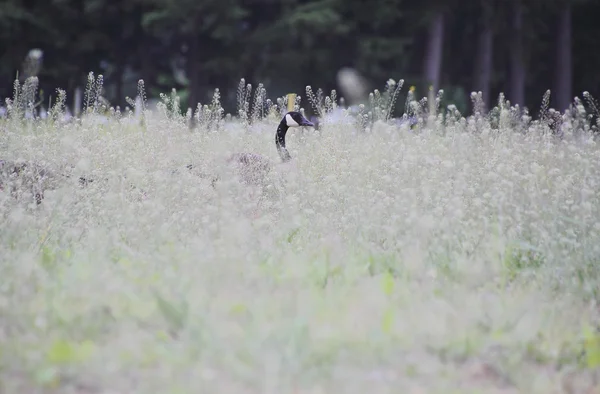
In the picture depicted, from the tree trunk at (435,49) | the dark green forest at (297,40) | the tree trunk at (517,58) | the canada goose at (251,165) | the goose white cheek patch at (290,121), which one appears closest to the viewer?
the canada goose at (251,165)

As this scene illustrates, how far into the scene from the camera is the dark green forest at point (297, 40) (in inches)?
666

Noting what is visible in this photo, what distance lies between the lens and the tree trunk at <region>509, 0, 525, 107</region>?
17484 mm

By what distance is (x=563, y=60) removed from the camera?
19406 millimetres

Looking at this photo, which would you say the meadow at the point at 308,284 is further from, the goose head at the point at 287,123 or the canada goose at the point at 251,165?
the goose head at the point at 287,123

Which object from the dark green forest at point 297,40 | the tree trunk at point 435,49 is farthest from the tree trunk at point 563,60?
the tree trunk at point 435,49

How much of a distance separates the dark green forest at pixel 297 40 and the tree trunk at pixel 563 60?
3 cm

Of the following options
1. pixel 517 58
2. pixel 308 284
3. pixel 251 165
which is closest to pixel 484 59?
pixel 517 58

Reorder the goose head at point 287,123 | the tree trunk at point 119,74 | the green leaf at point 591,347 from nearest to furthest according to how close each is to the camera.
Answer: the green leaf at point 591,347 < the goose head at point 287,123 < the tree trunk at point 119,74

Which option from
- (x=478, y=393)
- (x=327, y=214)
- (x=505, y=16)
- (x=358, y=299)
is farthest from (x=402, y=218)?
(x=505, y=16)

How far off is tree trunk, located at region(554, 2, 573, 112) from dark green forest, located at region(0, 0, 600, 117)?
3cm

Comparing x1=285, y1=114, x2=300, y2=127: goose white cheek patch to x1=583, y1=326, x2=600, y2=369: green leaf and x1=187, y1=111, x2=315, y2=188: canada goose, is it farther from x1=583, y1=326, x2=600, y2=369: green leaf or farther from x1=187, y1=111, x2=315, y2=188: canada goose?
x1=583, y1=326, x2=600, y2=369: green leaf

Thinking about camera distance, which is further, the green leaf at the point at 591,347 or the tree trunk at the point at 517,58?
the tree trunk at the point at 517,58

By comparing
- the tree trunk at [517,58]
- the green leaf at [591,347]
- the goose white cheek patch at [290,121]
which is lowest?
the green leaf at [591,347]

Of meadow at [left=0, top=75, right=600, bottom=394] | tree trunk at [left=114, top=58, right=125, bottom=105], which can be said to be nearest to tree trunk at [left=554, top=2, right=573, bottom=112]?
tree trunk at [left=114, top=58, right=125, bottom=105]
